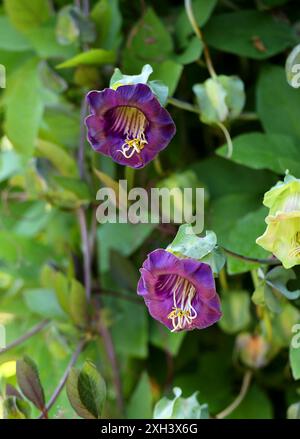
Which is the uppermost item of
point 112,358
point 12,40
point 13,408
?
point 12,40

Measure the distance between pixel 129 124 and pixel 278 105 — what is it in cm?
19

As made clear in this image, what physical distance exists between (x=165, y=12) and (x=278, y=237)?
358 millimetres

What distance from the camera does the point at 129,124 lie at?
461 mm

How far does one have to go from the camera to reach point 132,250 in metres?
0.72

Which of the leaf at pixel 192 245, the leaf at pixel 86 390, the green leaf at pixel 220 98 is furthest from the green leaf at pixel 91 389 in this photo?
the green leaf at pixel 220 98

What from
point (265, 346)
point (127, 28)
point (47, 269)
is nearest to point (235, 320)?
point (265, 346)

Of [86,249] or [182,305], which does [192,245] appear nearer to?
[182,305]

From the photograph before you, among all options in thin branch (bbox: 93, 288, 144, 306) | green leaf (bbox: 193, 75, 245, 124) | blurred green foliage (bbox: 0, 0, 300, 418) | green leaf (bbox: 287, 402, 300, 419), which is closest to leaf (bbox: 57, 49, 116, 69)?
blurred green foliage (bbox: 0, 0, 300, 418)

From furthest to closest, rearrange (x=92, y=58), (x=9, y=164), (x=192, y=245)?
(x=9, y=164) < (x=92, y=58) < (x=192, y=245)

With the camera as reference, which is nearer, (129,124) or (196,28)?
(129,124)

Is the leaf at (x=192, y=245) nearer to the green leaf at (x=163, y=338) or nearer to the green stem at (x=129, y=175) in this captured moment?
the green stem at (x=129, y=175)

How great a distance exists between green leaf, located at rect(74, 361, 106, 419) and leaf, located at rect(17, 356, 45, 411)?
0.13ft

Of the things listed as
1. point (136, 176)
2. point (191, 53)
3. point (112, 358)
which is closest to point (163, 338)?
point (112, 358)
